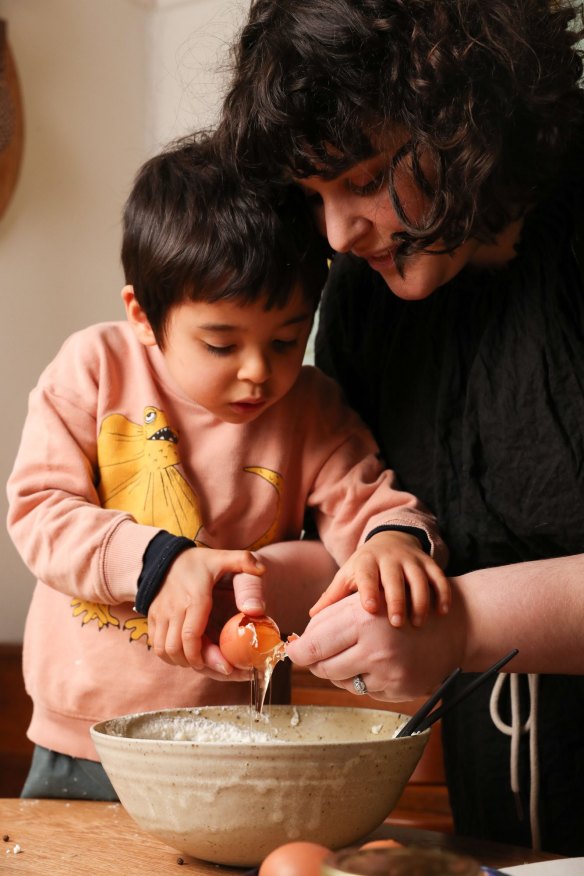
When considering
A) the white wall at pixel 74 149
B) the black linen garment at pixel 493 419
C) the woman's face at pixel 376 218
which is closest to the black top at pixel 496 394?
the black linen garment at pixel 493 419

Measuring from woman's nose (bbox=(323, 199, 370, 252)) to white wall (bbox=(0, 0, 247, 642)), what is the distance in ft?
4.37

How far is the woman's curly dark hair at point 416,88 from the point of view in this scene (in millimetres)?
951

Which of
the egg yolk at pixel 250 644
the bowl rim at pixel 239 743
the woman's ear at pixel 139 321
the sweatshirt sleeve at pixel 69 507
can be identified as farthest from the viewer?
the woman's ear at pixel 139 321

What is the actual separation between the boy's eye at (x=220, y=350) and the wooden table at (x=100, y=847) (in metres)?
0.50

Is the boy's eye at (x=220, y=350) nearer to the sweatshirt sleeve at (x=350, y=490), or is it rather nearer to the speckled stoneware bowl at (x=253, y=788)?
the sweatshirt sleeve at (x=350, y=490)

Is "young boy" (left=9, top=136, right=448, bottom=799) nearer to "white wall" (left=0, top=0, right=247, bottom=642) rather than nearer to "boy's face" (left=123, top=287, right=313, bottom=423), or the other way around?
"boy's face" (left=123, top=287, right=313, bottom=423)

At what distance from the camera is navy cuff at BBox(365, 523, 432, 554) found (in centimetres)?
105

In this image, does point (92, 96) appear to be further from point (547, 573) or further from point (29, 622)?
point (547, 573)

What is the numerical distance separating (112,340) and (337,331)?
0.95 ft

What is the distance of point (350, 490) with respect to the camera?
1.20 metres

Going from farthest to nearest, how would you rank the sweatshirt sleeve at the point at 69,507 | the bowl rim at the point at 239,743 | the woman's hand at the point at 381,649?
1. the sweatshirt sleeve at the point at 69,507
2. the woman's hand at the point at 381,649
3. the bowl rim at the point at 239,743

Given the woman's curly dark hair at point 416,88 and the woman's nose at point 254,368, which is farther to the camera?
the woman's nose at point 254,368

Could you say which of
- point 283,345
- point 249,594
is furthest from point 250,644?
point 283,345

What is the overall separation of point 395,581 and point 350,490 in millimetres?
315
